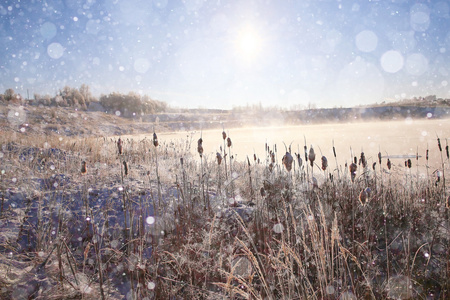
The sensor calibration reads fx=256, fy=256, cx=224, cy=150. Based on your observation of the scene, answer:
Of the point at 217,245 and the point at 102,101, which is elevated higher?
the point at 102,101

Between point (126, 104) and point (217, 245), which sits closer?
point (217, 245)

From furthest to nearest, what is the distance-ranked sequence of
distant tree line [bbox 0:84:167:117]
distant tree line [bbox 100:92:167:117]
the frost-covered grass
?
distant tree line [bbox 100:92:167:117]
distant tree line [bbox 0:84:167:117]
the frost-covered grass

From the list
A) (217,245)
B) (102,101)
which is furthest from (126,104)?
(217,245)

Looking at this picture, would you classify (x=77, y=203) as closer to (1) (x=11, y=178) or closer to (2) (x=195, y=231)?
(1) (x=11, y=178)

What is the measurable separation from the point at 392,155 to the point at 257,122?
85.2 ft

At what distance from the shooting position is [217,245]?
2715mm

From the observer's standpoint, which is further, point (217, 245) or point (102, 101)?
point (102, 101)

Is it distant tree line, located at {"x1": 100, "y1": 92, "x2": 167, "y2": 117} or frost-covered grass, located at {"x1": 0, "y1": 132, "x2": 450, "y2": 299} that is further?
distant tree line, located at {"x1": 100, "y1": 92, "x2": 167, "y2": 117}

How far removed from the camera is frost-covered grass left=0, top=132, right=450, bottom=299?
1.66 meters

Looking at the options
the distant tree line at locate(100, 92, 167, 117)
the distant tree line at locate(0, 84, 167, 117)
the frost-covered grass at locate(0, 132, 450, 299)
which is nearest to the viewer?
the frost-covered grass at locate(0, 132, 450, 299)

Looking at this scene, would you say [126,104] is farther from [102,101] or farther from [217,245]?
[217,245]

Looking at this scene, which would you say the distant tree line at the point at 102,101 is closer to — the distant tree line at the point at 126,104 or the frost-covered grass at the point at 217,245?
the distant tree line at the point at 126,104

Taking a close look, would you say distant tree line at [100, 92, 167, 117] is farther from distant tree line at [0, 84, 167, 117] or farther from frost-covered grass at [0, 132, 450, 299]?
frost-covered grass at [0, 132, 450, 299]

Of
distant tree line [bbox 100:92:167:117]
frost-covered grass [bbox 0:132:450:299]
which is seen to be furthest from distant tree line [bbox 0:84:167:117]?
frost-covered grass [bbox 0:132:450:299]
